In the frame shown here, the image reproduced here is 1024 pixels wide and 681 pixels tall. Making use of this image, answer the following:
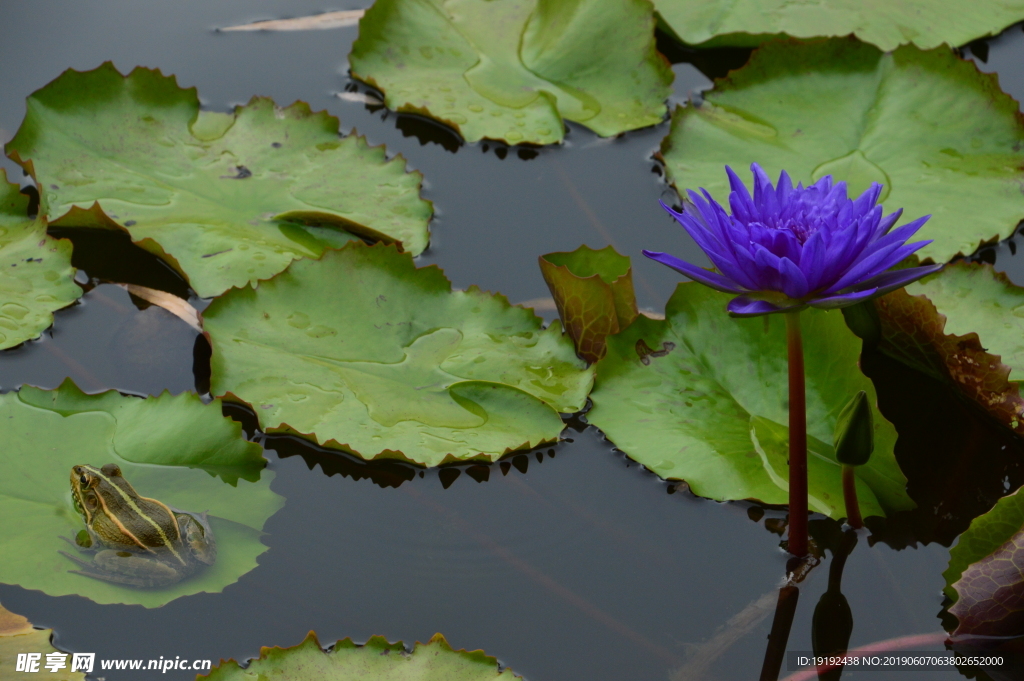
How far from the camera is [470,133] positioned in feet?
10.3

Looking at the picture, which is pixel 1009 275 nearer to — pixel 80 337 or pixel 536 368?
pixel 536 368

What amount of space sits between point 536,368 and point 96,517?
116cm

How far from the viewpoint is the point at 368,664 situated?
176 centimetres

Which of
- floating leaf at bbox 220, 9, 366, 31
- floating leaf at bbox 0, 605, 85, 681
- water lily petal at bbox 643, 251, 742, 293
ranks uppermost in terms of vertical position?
water lily petal at bbox 643, 251, 742, 293

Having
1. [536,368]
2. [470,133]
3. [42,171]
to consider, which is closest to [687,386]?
[536,368]

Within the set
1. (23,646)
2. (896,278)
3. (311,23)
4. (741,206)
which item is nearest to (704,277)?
(741,206)

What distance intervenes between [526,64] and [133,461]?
2106 mm

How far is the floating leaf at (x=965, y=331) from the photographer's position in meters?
2.18

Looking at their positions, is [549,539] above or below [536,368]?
below

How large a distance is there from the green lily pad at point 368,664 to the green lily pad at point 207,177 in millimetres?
1204

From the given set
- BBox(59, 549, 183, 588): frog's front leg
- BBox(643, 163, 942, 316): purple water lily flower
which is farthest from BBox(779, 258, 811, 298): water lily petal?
BBox(59, 549, 183, 588): frog's front leg

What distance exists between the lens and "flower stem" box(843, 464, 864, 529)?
1963 mm

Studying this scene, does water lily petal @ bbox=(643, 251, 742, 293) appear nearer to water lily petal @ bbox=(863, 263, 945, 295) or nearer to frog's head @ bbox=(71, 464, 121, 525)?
water lily petal @ bbox=(863, 263, 945, 295)

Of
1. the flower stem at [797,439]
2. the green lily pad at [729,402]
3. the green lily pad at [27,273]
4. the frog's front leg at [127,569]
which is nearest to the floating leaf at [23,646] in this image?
the frog's front leg at [127,569]
